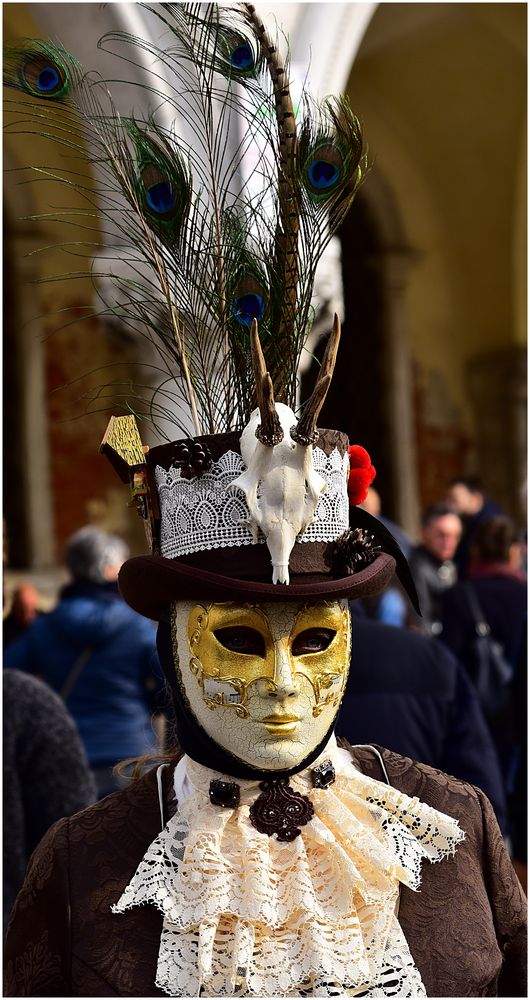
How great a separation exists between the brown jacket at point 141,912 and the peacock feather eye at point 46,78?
118 centimetres

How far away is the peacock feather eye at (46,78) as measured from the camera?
246 centimetres

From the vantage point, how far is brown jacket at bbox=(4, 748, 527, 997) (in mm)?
2150

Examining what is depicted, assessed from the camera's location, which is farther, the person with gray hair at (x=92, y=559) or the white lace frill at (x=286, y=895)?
the person with gray hair at (x=92, y=559)

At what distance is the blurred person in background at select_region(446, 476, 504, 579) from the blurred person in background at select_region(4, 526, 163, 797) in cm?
228

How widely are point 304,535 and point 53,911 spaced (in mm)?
700

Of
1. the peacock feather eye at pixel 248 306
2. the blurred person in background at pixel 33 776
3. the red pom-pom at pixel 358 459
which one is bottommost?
the blurred person in background at pixel 33 776

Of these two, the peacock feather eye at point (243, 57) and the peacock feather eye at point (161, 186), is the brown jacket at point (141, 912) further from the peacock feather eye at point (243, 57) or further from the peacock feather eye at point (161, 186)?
the peacock feather eye at point (243, 57)

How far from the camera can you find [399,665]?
372cm

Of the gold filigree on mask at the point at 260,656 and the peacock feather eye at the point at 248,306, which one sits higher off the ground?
the peacock feather eye at the point at 248,306

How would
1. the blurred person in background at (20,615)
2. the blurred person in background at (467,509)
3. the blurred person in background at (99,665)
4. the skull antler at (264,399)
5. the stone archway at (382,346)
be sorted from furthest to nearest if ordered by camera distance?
the stone archway at (382,346) < the blurred person in background at (467,509) < the blurred person in background at (20,615) < the blurred person in background at (99,665) < the skull antler at (264,399)

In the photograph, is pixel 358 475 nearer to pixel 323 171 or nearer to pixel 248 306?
pixel 248 306

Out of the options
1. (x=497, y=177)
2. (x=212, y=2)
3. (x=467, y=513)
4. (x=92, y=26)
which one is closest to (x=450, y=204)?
(x=497, y=177)

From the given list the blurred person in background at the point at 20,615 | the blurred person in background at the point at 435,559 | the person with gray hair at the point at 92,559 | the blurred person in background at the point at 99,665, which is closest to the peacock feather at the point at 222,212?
the blurred person in background at the point at 99,665

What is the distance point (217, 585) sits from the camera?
6.97ft
